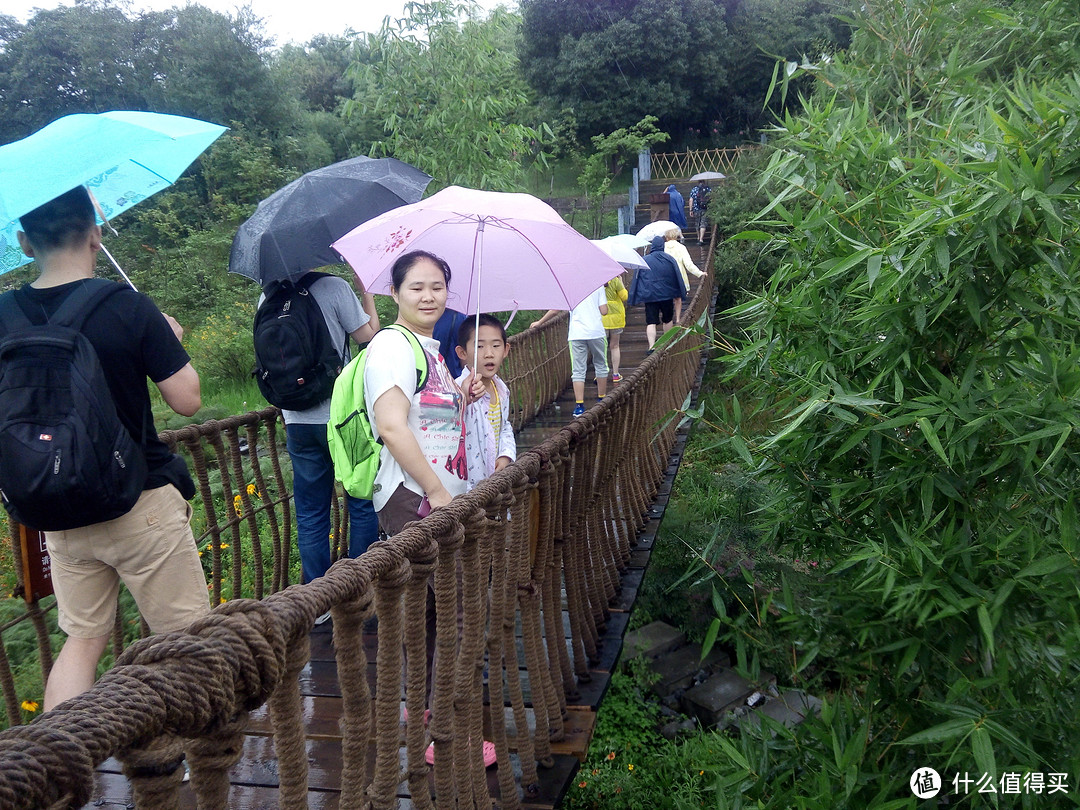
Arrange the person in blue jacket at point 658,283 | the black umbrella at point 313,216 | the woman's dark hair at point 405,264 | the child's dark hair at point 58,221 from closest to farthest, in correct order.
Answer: the child's dark hair at point 58,221 < the woman's dark hair at point 405,264 < the black umbrella at point 313,216 < the person in blue jacket at point 658,283

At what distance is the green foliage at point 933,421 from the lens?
1973mm

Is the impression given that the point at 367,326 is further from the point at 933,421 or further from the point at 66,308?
the point at 933,421

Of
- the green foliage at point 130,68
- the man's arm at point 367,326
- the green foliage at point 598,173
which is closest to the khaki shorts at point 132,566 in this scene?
the man's arm at point 367,326

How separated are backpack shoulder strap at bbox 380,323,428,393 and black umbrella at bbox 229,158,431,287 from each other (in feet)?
2.39

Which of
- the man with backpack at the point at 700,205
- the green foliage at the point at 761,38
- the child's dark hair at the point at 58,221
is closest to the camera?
the child's dark hair at the point at 58,221

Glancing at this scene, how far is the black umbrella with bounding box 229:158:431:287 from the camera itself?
10.1ft

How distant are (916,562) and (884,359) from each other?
57 cm

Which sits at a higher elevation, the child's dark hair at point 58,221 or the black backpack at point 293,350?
the child's dark hair at point 58,221

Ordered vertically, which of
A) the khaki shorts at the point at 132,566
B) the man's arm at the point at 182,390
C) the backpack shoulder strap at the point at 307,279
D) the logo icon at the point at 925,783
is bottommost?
the logo icon at the point at 925,783

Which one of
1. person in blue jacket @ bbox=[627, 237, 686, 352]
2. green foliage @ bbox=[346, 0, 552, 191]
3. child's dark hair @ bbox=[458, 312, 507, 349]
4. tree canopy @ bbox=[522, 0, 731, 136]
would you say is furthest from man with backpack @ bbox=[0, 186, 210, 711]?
tree canopy @ bbox=[522, 0, 731, 136]

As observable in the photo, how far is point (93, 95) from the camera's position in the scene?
20.1 meters

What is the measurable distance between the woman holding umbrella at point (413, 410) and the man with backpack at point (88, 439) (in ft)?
1.74

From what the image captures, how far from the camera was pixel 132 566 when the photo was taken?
2.17 metres

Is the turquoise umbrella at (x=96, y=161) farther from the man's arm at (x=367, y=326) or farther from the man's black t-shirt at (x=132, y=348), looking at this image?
the man's arm at (x=367, y=326)
